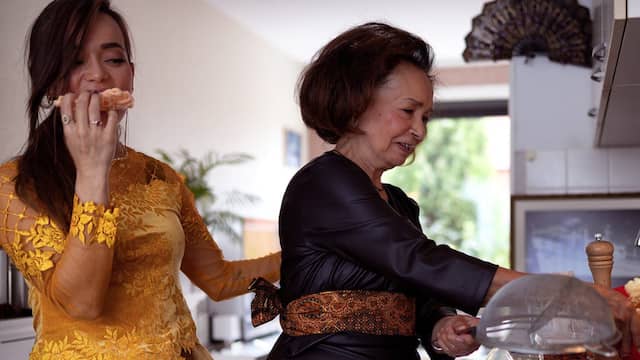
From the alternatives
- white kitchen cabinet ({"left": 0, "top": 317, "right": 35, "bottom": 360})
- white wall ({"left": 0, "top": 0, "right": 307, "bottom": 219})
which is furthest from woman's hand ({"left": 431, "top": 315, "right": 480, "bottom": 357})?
white wall ({"left": 0, "top": 0, "right": 307, "bottom": 219})

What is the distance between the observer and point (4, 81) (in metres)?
3.73

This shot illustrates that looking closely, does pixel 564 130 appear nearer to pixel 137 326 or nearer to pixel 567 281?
pixel 137 326

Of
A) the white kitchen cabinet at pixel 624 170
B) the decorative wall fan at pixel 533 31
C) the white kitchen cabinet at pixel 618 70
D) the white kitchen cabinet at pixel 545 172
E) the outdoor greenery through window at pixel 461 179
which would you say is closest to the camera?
the white kitchen cabinet at pixel 618 70

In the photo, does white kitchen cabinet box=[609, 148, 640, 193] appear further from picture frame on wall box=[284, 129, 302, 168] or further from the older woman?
picture frame on wall box=[284, 129, 302, 168]

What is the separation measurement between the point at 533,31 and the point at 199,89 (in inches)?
98.9

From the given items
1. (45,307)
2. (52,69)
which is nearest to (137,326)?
(45,307)

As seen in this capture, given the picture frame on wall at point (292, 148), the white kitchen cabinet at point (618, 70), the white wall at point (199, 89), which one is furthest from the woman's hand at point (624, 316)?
the picture frame on wall at point (292, 148)

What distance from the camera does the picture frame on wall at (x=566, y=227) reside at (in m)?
3.78

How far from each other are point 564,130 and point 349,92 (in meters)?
2.84

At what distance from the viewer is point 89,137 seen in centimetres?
129

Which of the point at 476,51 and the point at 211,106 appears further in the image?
the point at 211,106

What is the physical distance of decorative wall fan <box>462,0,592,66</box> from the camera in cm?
372

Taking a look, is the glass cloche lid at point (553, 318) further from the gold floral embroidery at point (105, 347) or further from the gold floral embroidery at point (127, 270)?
the gold floral embroidery at point (105, 347)

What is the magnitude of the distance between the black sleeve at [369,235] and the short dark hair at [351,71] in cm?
9
